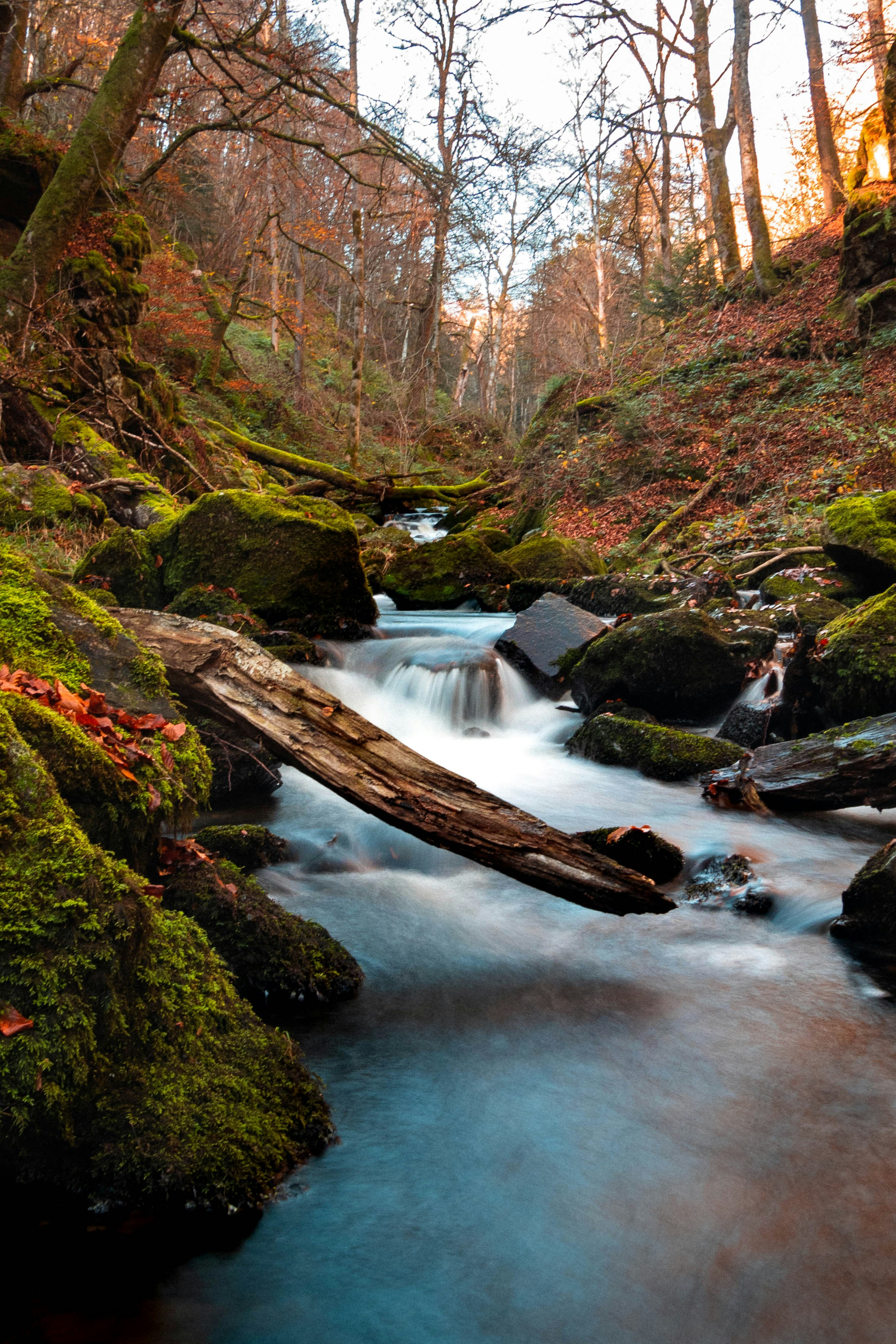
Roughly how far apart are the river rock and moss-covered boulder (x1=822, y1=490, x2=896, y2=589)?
2550 mm

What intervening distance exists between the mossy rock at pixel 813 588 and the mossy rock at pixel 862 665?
84.6 inches

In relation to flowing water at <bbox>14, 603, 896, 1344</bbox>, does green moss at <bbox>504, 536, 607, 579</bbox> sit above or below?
above

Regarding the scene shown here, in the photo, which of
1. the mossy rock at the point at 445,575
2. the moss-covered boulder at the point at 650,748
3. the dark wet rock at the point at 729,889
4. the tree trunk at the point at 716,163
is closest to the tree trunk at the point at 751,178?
the tree trunk at the point at 716,163

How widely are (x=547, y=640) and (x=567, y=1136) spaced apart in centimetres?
696

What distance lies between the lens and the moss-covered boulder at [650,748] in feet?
22.7

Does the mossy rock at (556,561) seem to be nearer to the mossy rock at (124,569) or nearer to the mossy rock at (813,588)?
the mossy rock at (813,588)

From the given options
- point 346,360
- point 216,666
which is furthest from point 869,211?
point 346,360

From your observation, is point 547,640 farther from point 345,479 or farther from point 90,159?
point 345,479

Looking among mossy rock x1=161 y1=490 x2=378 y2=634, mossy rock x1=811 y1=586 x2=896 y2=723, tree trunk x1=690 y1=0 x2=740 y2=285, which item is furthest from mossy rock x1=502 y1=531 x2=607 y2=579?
tree trunk x1=690 y1=0 x2=740 y2=285

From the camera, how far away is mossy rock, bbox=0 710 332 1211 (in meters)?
2.05

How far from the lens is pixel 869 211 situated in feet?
48.0

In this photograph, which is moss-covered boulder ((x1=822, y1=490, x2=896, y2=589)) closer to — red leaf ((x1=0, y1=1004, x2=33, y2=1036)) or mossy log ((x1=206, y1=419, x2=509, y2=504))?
red leaf ((x1=0, y1=1004, x2=33, y2=1036))

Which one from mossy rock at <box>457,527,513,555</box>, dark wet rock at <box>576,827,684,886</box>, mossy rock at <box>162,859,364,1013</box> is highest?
mossy rock at <box>457,527,513,555</box>

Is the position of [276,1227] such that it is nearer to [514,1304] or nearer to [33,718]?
[514,1304]
